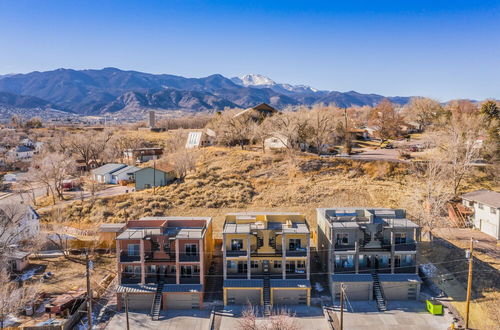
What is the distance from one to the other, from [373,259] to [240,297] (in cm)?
1040

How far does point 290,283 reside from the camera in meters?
24.7

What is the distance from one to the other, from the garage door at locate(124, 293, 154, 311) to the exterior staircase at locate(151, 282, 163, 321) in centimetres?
51

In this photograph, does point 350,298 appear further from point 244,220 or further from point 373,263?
point 244,220

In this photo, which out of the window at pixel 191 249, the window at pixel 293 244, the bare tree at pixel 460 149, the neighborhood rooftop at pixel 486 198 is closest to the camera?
the window at pixel 191 249

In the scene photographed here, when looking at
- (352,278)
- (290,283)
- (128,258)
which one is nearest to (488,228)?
(352,278)

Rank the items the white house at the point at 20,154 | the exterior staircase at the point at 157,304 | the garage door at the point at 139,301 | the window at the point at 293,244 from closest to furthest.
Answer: the exterior staircase at the point at 157,304
the garage door at the point at 139,301
the window at the point at 293,244
the white house at the point at 20,154

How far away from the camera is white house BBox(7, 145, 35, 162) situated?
267ft

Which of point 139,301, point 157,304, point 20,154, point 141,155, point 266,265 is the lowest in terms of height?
point 139,301

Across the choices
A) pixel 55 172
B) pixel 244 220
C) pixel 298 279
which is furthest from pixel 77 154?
pixel 298 279

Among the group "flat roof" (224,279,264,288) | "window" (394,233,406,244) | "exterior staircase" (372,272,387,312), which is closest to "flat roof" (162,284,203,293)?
"flat roof" (224,279,264,288)

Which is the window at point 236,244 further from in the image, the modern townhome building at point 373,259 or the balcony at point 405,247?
the balcony at point 405,247

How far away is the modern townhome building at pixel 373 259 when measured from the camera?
24.9 metres

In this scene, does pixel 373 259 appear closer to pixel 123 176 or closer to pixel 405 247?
pixel 405 247

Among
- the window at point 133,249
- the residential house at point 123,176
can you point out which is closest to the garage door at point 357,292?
the window at point 133,249
